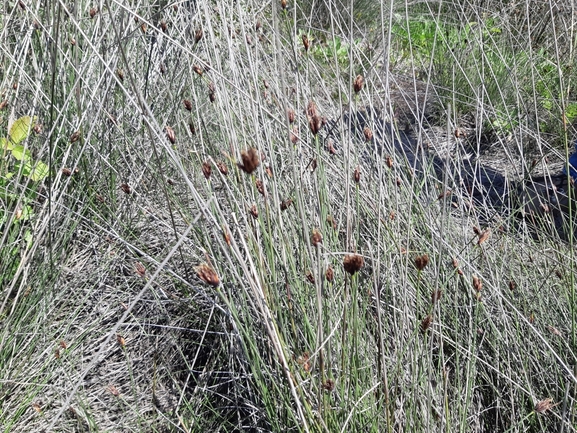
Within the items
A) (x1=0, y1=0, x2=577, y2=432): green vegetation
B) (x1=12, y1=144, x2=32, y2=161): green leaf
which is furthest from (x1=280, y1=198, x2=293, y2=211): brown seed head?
(x1=12, y1=144, x2=32, y2=161): green leaf

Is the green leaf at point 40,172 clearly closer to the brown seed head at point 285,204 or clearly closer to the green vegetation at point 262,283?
the green vegetation at point 262,283

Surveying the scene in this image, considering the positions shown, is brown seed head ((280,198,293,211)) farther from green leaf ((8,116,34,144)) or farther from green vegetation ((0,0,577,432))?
green leaf ((8,116,34,144))

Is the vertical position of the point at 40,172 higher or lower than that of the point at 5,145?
lower

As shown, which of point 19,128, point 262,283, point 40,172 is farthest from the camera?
point 40,172

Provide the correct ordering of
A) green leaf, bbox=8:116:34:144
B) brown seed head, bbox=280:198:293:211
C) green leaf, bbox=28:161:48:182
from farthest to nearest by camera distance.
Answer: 1. green leaf, bbox=28:161:48:182
2. green leaf, bbox=8:116:34:144
3. brown seed head, bbox=280:198:293:211

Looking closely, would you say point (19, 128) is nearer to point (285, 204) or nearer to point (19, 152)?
point (19, 152)

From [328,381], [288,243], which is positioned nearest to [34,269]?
A: [288,243]

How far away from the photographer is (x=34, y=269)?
5.37 feet

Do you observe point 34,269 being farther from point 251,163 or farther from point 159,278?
point 251,163

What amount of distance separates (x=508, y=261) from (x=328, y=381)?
97 centimetres

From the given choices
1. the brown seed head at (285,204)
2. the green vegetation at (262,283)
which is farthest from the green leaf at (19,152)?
the brown seed head at (285,204)

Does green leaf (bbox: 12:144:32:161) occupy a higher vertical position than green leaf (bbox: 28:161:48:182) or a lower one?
higher

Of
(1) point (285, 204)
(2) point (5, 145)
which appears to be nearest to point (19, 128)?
(2) point (5, 145)

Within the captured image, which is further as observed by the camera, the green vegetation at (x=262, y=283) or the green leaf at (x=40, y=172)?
the green leaf at (x=40, y=172)
